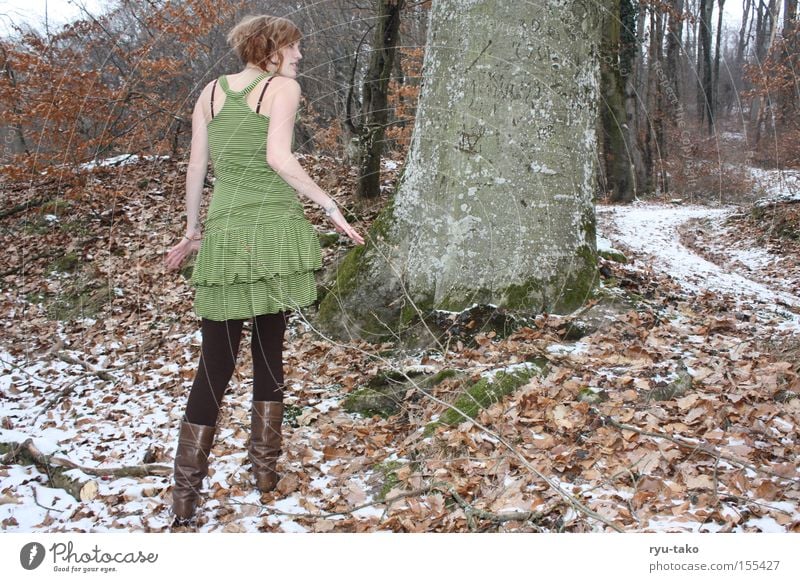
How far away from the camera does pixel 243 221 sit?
2725mm

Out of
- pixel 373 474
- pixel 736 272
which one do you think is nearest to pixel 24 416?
pixel 373 474

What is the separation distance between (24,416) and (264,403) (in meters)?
2.61

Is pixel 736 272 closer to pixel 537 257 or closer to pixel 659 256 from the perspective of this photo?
pixel 659 256

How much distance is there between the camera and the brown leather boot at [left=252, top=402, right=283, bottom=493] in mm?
2924

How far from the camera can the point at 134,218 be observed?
28.3 ft

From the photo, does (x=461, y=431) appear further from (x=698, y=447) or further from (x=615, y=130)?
(x=615, y=130)

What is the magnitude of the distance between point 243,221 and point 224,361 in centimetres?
62

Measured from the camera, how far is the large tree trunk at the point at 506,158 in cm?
392

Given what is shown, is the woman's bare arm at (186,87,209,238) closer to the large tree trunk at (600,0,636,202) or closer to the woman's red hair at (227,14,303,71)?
the woman's red hair at (227,14,303,71)

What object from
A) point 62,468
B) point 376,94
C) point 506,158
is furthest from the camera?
point 376,94

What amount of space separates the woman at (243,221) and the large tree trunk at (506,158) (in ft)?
4.77

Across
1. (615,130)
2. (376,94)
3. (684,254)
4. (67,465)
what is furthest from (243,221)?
(615,130)

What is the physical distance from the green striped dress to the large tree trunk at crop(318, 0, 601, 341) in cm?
145

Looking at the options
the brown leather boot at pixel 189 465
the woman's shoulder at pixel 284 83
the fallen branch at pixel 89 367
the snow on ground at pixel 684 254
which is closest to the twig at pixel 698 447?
the brown leather boot at pixel 189 465
